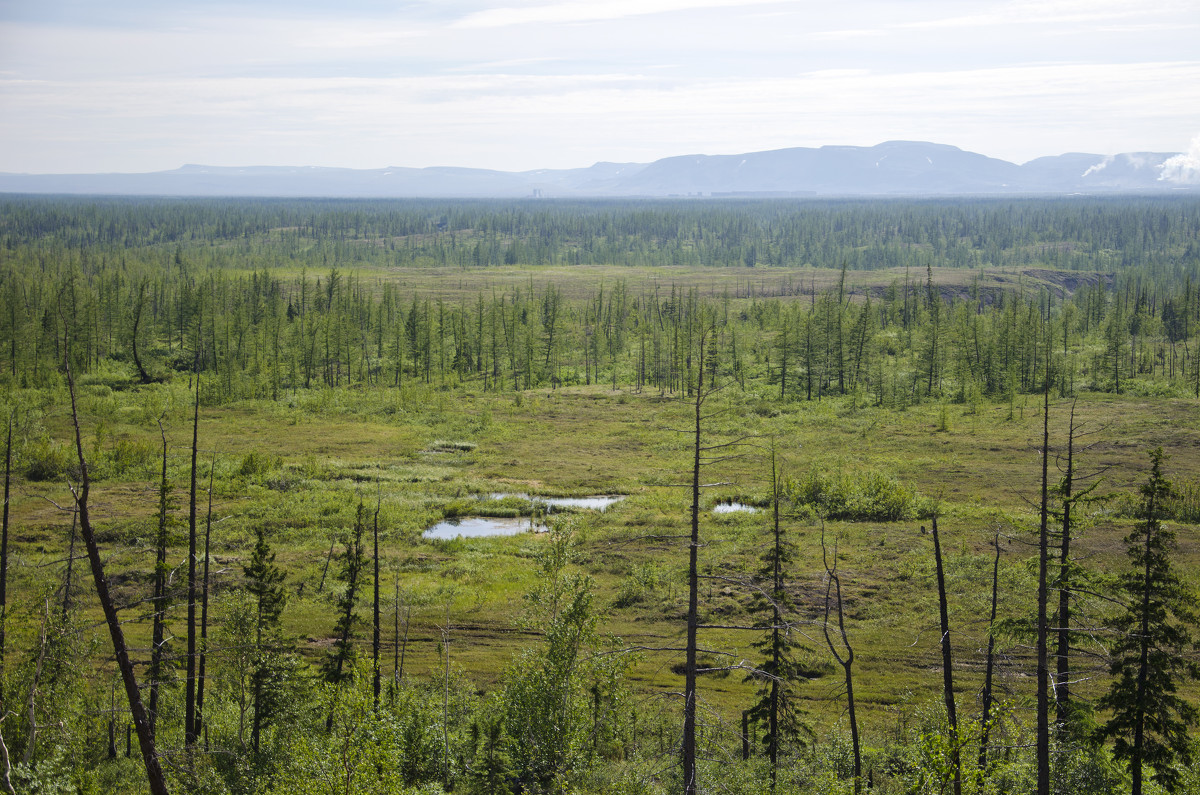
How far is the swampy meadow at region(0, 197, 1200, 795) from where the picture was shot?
20.2 meters

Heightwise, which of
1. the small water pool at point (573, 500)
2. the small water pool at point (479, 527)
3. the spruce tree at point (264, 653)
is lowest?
the small water pool at point (479, 527)

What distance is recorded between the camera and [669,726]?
28.7m

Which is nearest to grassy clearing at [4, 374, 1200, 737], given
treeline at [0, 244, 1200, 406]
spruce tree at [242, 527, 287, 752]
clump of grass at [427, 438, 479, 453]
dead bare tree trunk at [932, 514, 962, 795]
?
clump of grass at [427, 438, 479, 453]

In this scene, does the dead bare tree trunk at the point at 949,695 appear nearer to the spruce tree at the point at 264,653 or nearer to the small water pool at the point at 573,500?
the spruce tree at the point at 264,653

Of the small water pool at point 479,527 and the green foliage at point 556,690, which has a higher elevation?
the green foliage at point 556,690

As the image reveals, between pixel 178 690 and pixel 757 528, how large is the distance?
3284 cm

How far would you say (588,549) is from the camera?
1906 inches

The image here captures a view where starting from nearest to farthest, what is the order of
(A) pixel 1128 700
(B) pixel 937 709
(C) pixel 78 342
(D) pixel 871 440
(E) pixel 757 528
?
(A) pixel 1128 700, (B) pixel 937 709, (E) pixel 757 528, (D) pixel 871 440, (C) pixel 78 342

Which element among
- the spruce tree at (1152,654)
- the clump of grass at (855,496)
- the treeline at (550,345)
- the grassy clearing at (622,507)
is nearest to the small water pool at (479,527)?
the grassy clearing at (622,507)

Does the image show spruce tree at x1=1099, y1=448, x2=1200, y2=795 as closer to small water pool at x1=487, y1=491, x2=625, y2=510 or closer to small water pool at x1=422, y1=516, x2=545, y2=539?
small water pool at x1=422, y1=516, x2=545, y2=539

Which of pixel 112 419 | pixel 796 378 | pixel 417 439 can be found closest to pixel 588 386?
pixel 796 378

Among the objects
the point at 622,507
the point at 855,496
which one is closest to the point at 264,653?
the point at 622,507

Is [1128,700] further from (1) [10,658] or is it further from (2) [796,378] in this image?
(2) [796,378]

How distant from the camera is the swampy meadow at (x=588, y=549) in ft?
66.1
